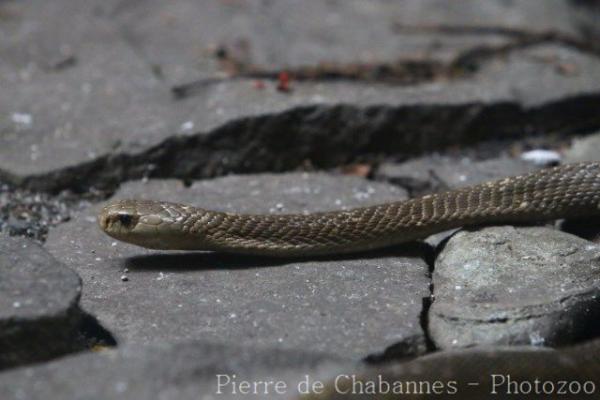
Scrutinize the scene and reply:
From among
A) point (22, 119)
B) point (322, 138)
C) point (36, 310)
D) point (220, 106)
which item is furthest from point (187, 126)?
point (36, 310)

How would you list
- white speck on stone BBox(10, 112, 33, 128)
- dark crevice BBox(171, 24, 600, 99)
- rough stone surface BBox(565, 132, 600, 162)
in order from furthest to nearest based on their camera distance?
dark crevice BBox(171, 24, 600, 99), white speck on stone BBox(10, 112, 33, 128), rough stone surface BBox(565, 132, 600, 162)

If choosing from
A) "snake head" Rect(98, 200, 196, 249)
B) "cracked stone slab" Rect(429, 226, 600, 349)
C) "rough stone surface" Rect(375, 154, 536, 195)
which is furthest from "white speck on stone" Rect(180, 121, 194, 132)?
"cracked stone slab" Rect(429, 226, 600, 349)

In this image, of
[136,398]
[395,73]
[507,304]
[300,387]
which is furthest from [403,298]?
[395,73]

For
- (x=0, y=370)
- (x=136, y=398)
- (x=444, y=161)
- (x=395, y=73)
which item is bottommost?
(x=0, y=370)

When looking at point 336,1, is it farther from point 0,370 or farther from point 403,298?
point 0,370

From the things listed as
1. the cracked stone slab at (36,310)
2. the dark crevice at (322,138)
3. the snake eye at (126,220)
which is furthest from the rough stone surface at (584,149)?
the cracked stone slab at (36,310)

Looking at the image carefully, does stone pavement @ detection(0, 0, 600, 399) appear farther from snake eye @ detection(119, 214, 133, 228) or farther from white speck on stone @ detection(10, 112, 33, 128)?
snake eye @ detection(119, 214, 133, 228)

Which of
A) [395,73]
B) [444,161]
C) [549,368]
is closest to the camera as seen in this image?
[549,368]
